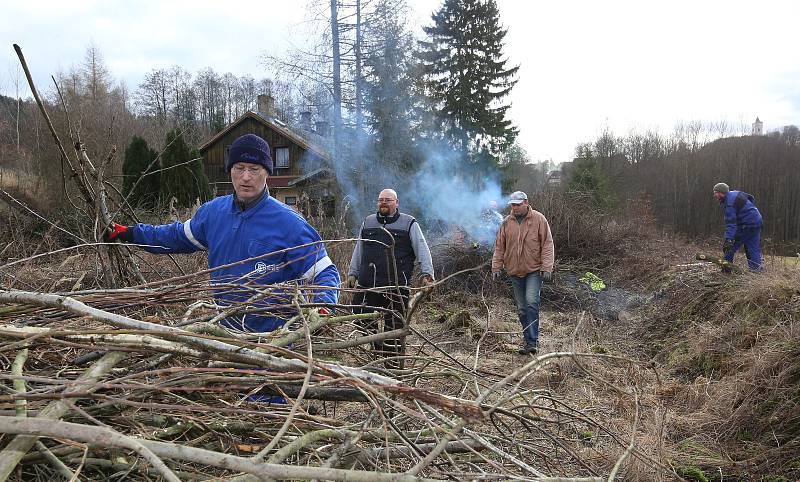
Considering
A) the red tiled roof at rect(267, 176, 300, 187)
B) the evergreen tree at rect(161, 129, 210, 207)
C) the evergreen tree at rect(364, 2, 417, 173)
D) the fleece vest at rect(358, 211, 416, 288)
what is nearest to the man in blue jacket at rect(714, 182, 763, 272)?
the fleece vest at rect(358, 211, 416, 288)

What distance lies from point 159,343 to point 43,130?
55.4ft

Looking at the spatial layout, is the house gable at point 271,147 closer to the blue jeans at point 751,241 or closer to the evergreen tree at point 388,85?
the evergreen tree at point 388,85

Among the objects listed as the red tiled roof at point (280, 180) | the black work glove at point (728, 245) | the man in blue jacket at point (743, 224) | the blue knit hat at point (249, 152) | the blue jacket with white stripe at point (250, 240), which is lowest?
the black work glove at point (728, 245)

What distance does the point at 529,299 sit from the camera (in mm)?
6027

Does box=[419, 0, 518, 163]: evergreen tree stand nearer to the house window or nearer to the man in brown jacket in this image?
the house window

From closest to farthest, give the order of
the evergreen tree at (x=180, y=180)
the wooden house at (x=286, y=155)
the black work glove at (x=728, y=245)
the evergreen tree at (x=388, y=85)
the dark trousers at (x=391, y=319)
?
the dark trousers at (x=391, y=319) < the black work glove at (x=728, y=245) < the evergreen tree at (x=180, y=180) < the evergreen tree at (x=388, y=85) < the wooden house at (x=286, y=155)

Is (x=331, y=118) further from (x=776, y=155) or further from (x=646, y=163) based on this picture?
(x=776, y=155)

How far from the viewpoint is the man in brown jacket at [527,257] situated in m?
5.99

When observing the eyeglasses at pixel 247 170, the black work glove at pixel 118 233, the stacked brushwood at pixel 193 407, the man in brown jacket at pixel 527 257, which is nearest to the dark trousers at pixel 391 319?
the stacked brushwood at pixel 193 407

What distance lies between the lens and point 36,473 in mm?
967

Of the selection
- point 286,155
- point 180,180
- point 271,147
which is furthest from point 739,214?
point 271,147

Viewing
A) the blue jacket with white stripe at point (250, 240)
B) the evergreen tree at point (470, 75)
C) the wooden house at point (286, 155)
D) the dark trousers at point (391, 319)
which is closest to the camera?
the dark trousers at point (391, 319)

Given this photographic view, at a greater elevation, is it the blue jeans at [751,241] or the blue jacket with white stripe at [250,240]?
the blue jacket with white stripe at [250,240]

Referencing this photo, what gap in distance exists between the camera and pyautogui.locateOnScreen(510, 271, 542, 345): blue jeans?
6008 mm
